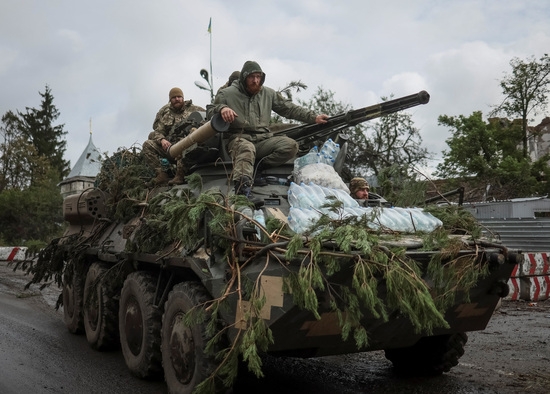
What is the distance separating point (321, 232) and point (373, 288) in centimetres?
51

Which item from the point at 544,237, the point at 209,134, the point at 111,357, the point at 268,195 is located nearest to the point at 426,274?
the point at 268,195

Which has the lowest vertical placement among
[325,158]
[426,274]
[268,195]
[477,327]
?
[477,327]

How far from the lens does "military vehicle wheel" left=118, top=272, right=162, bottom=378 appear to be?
584 centimetres

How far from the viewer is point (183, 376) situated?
5164 mm

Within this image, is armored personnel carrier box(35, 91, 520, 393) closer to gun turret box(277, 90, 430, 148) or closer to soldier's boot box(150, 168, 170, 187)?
gun turret box(277, 90, 430, 148)

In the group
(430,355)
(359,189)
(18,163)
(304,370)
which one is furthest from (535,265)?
(18,163)

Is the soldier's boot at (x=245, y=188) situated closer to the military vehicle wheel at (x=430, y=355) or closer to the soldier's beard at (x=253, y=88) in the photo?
the soldier's beard at (x=253, y=88)

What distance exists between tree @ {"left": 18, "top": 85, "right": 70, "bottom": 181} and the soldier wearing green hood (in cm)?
4904

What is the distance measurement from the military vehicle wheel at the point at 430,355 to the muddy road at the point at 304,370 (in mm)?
135

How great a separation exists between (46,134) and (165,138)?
165ft

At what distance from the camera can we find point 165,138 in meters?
7.74

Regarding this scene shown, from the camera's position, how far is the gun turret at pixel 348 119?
588 centimetres

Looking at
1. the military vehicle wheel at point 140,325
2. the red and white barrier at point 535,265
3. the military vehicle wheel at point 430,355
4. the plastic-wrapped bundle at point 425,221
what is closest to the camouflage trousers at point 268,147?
the plastic-wrapped bundle at point 425,221

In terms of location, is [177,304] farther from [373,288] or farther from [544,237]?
[544,237]
